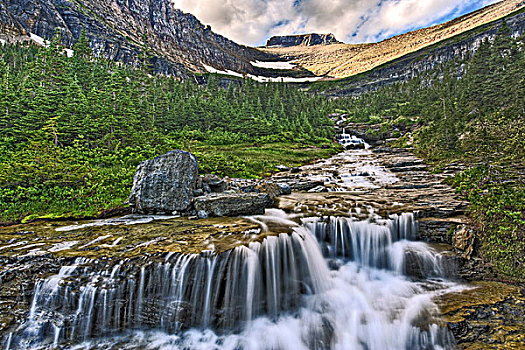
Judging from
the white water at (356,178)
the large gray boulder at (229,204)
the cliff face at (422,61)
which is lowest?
the large gray boulder at (229,204)

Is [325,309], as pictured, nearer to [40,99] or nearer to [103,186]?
[103,186]

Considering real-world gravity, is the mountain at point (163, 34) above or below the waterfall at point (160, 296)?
above

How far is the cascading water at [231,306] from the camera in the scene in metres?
5.95

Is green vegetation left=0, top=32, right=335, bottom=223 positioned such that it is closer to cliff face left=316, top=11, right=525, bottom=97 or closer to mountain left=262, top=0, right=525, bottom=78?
cliff face left=316, top=11, right=525, bottom=97

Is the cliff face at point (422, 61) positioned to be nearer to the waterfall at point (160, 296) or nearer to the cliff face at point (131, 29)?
the cliff face at point (131, 29)

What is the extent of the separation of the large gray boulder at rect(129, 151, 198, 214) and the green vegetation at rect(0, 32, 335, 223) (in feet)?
4.54

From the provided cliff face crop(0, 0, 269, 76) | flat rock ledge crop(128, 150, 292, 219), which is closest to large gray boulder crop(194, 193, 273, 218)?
flat rock ledge crop(128, 150, 292, 219)

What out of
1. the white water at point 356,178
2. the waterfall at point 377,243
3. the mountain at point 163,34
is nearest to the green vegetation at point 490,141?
the waterfall at point 377,243

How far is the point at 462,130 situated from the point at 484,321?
74.7ft

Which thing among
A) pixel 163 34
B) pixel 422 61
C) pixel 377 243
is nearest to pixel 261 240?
pixel 377 243

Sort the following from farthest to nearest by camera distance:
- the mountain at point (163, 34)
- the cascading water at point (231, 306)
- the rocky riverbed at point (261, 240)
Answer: the mountain at point (163, 34) < the cascading water at point (231, 306) < the rocky riverbed at point (261, 240)

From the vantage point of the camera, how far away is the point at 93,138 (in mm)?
20312

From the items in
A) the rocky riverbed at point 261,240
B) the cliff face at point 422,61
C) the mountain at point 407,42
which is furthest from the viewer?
the mountain at point 407,42

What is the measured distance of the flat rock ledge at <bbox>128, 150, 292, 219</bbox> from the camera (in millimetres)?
10570
